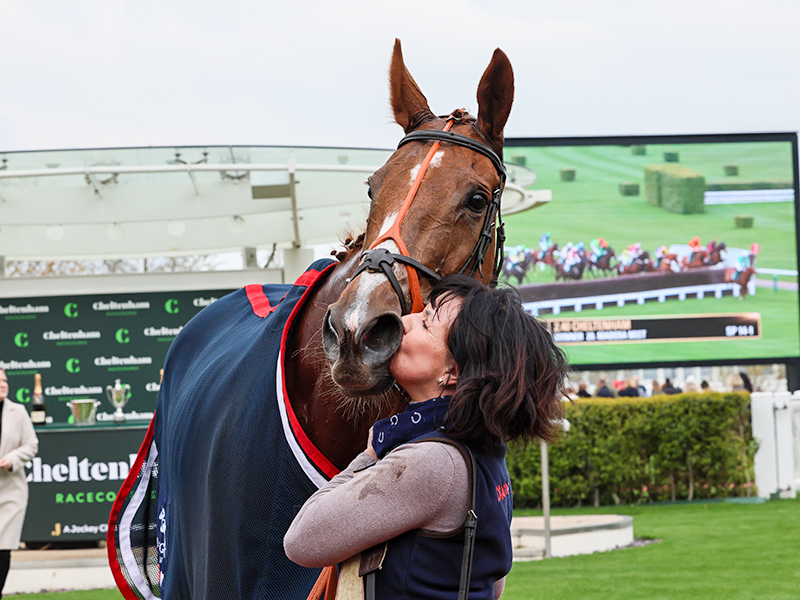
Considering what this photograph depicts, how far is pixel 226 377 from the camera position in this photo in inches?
94.4

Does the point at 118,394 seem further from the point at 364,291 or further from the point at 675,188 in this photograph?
the point at 675,188

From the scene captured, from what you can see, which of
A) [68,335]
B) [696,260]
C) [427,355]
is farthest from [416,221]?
[696,260]

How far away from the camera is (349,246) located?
7.57ft

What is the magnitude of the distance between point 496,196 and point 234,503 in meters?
1.04

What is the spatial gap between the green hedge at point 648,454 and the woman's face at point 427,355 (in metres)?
9.47

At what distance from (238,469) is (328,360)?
0.60m

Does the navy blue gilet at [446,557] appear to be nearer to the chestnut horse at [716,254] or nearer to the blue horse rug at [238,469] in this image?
the blue horse rug at [238,469]

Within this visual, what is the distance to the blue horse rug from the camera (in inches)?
80.5

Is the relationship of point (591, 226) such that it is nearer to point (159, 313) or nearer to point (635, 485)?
point (635, 485)

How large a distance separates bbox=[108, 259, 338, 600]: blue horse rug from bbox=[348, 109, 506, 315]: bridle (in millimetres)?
406

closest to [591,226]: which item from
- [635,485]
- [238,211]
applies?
[635,485]

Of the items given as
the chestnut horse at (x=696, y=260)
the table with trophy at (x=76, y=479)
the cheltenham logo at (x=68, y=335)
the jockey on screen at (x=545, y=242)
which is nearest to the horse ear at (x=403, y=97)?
the table with trophy at (x=76, y=479)

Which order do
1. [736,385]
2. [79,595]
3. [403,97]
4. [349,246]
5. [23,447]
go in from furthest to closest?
[736,385]
[79,595]
[23,447]
[403,97]
[349,246]

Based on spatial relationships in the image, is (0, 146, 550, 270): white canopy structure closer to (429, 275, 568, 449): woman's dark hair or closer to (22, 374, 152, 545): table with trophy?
(22, 374, 152, 545): table with trophy
